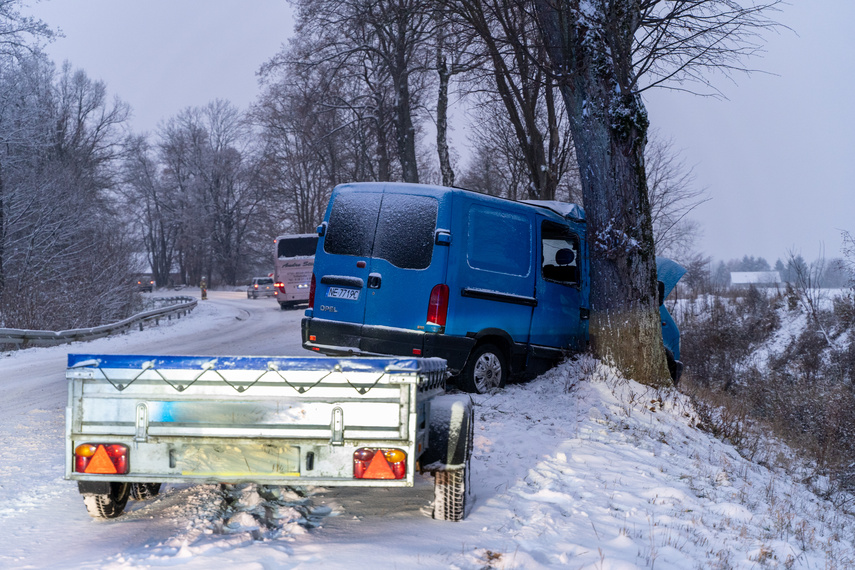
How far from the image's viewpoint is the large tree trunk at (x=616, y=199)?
9.12m

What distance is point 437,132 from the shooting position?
2216cm

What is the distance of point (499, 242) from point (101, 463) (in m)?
5.47

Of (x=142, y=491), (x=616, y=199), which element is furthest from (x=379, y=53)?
(x=142, y=491)

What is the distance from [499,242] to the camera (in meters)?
8.47

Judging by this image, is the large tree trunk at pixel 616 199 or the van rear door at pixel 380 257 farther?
the large tree trunk at pixel 616 199

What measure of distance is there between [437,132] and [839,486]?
617 inches

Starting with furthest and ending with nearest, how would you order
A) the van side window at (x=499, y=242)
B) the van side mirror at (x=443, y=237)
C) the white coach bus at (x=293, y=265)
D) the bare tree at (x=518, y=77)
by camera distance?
the white coach bus at (x=293, y=265), the bare tree at (x=518, y=77), the van side window at (x=499, y=242), the van side mirror at (x=443, y=237)

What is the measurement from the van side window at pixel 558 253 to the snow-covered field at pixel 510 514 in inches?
75.9

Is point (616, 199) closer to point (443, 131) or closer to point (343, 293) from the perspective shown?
point (343, 293)

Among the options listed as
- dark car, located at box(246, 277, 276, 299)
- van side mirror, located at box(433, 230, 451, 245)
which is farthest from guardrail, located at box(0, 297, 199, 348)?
dark car, located at box(246, 277, 276, 299)

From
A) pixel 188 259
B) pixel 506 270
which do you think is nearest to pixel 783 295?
pixel 506 270

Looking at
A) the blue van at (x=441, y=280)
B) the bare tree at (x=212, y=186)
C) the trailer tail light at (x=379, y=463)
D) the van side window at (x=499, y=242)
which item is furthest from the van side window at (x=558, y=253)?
the bare tree at (x=212, y=186)

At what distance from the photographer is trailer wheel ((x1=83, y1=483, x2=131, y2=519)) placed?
4.40m

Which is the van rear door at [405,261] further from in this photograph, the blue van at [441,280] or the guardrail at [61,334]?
the guardrail at [61,334]
